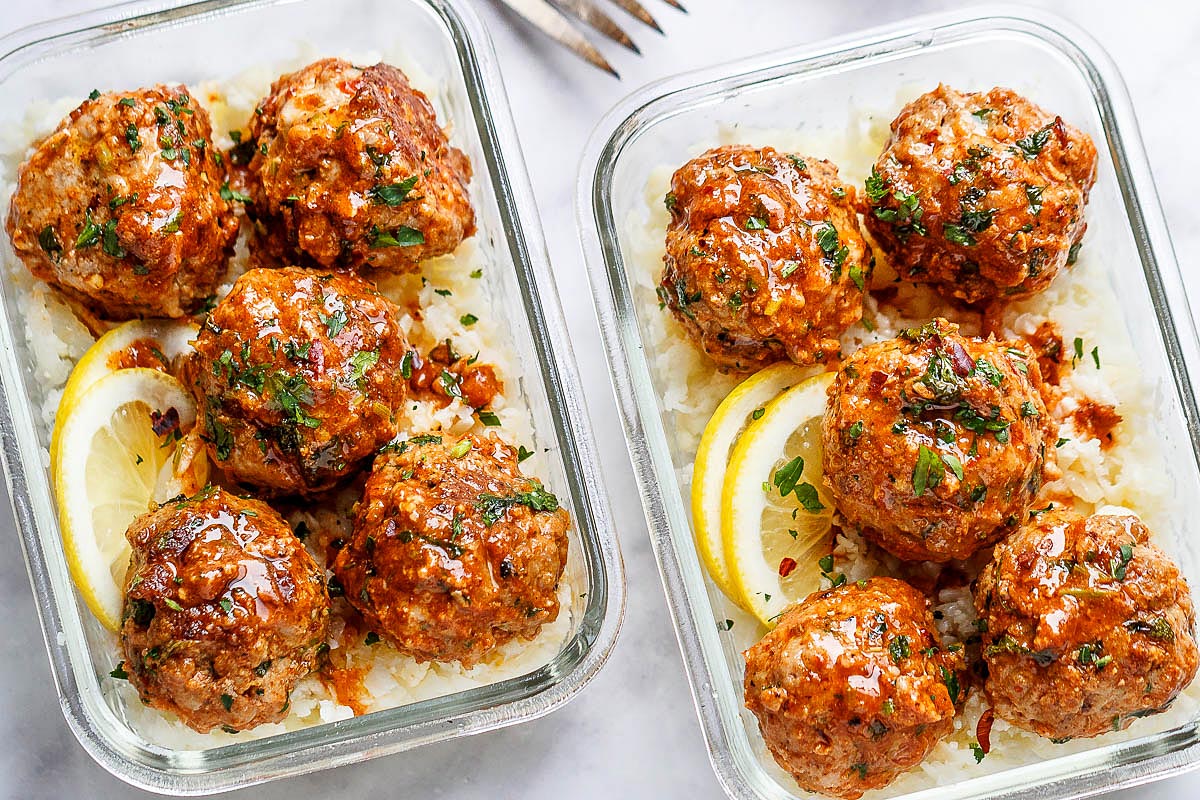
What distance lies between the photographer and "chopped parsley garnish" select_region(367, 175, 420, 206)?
279 cm

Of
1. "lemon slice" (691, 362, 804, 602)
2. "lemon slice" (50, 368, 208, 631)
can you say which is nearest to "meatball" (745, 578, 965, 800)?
"lemon slice" (691, 362, 804, 602)

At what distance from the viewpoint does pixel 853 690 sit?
2508 mm

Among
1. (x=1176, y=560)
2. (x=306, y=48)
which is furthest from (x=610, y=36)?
(x=1176, y=560)

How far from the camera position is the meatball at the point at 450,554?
2.62 meters

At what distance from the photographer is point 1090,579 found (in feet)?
8.44

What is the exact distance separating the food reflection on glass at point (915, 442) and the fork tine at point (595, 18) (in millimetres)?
621

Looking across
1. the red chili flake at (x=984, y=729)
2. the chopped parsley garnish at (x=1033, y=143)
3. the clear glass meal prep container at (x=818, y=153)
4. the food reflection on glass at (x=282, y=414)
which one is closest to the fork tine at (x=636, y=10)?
the clear glass meal prep container at (x=818, y=153)

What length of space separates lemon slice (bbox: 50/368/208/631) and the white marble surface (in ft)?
2.41

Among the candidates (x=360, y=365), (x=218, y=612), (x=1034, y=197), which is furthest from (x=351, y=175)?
(x=1034, y=197)

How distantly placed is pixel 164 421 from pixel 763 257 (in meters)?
1.60

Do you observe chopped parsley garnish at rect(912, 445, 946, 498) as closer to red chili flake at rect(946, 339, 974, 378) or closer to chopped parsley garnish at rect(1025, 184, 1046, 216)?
red chili flake at rect(946, 339, 974, 378)

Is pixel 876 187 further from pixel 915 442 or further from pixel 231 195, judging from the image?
pixel 231 195

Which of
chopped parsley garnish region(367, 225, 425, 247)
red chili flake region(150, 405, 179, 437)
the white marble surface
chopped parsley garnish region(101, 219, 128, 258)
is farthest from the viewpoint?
the white marble surface

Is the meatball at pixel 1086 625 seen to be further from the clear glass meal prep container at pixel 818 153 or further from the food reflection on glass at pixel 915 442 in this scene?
the clear glass meal prep container at pixel 818 153
